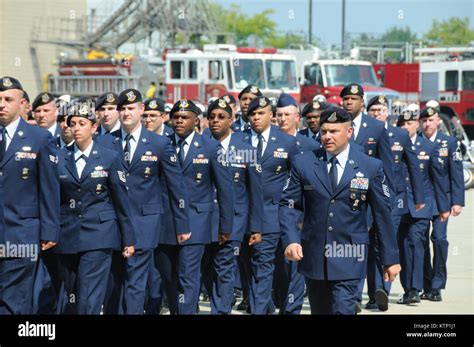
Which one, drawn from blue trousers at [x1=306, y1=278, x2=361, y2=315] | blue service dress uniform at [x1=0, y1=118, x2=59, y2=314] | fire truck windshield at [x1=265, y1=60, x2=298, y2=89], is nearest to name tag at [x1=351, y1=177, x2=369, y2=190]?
blue trousers at [x1=306, y1=278, x2=361, y2=315]

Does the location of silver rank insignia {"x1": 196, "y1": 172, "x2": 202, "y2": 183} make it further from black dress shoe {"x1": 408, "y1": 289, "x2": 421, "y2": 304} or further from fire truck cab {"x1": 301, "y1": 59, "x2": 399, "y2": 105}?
fire truck cab {"x1": 301, "y1": 59, "x2": 399, "y2": 105}

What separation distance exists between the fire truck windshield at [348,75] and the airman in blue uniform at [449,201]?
20.6 metres

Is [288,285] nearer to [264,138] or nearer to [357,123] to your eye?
[264,138]

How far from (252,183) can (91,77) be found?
80.7 feet

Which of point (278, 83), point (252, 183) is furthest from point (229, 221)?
point (278, 83)

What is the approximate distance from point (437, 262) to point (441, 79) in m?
26.6

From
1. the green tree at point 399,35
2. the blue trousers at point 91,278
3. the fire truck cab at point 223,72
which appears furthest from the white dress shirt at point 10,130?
the green tree at point 399,35

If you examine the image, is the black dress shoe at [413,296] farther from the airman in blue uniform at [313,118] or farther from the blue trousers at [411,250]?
the airman in blue uniform at [313,118]

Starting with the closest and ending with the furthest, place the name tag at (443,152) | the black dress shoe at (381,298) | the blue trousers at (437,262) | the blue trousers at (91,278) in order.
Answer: the blue trousers at (91,278) < the black dress shoe at (381,298) < the blue trousers at (437,262) < the name tag at (443,152)

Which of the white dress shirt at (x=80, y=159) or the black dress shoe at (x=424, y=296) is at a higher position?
the white dress shirt at (x=80, y=159)

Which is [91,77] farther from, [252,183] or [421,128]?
[252,183]

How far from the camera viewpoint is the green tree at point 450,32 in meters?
75.8

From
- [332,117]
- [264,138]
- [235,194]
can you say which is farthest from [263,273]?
[332,117]

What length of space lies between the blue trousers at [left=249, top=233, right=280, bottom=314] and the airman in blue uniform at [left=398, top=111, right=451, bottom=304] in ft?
6.84
